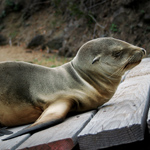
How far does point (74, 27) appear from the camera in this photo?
13.4m

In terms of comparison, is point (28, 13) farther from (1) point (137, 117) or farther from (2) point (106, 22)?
(1) point (137, 117)

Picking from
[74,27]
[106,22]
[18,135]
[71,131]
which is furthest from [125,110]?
[74,27]

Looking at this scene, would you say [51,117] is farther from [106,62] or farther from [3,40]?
[3,40]

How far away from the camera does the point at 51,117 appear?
221 cm

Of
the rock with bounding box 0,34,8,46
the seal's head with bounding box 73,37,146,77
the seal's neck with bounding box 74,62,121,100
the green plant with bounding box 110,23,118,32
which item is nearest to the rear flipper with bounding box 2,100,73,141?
the seal's neck with bounding box 74,62,121,100

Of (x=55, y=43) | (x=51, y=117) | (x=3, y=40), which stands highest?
(x=3, y=40)

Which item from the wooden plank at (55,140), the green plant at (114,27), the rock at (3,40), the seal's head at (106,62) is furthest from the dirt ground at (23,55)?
the wooden plank at (55,140)

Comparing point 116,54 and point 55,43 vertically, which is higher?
point 116,54

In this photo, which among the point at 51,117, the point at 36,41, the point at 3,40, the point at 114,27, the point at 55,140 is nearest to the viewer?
the point at 55,140

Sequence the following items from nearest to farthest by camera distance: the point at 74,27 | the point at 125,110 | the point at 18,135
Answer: the point at 18,135 < the point at 125,110 < the point at 74,27

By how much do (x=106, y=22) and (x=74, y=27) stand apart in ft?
7.10

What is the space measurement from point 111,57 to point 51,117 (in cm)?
97

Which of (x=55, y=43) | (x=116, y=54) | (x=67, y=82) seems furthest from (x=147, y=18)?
(x=67, y=82)

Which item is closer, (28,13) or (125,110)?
(125,110)
